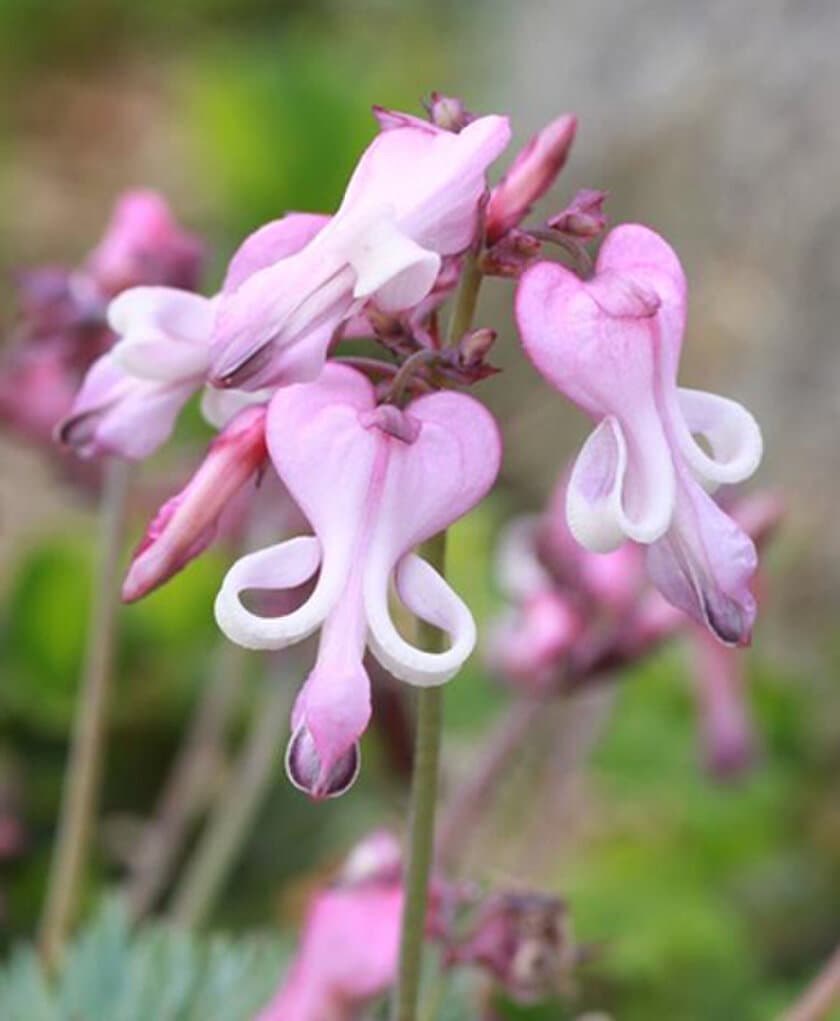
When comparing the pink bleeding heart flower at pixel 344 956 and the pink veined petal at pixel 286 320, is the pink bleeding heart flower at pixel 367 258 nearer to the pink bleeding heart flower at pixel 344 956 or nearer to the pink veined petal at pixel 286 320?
the pink veined petal at pixel 286 320

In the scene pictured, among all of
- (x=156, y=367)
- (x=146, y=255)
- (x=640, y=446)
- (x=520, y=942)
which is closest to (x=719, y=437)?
(x=640, y=446)

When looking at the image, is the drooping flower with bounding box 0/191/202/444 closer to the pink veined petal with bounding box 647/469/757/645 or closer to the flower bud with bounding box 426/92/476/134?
the flower bud with bounding box 426/92/476/134

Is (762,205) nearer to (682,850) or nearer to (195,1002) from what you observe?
(682,850)

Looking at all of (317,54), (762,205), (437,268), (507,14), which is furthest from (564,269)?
(507,14)

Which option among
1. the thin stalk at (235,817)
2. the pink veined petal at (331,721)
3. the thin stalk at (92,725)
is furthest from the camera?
the thin stalk at (235,817)

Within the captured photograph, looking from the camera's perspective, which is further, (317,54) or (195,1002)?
(317,54)

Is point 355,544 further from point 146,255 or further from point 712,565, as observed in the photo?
point 146,255

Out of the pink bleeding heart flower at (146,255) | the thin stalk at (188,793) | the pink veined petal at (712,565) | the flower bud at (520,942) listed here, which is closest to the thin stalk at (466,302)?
the pink veined petal at (712,565)

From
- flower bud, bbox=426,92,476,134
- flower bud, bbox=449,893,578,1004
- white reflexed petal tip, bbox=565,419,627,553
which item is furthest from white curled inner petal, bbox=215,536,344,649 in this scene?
flower bud, bbox=449,893,578,1004
